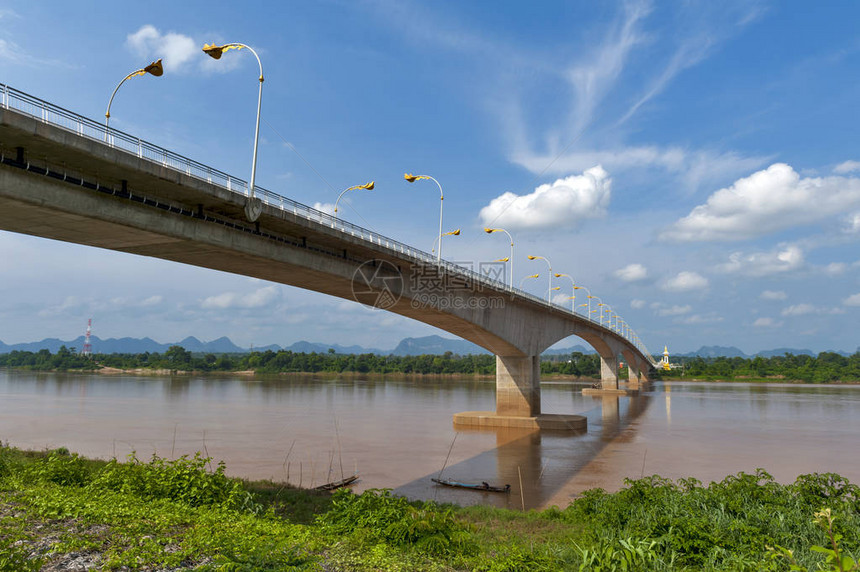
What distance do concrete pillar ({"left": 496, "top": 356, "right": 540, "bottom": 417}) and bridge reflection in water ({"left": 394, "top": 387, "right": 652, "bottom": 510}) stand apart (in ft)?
9.85

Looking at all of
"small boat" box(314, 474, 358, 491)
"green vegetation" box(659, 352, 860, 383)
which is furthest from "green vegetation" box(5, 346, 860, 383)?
"small boat" box(314, 474, 358, 491)

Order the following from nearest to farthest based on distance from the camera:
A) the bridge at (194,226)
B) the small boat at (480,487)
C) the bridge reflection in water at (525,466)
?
1. the bridge at (194,226)
2. the bridge reflection in water at (525,466)
3. the small boat at (480,487)

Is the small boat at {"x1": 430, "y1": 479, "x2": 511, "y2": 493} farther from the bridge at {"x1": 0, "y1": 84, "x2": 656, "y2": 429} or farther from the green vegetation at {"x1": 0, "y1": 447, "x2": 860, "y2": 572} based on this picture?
the bridge at {"x1": 0, "y1": 84, "x2": 656, "y2": 429}

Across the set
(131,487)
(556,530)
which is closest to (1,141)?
(131,487)

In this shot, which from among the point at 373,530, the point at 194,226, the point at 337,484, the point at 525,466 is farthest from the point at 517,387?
the point at 373,530

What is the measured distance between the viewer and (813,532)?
34.3 feet

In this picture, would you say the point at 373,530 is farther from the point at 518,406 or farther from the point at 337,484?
the point at 518,406

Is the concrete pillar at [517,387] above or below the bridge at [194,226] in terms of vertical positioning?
below

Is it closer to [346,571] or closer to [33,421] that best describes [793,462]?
[346,571]

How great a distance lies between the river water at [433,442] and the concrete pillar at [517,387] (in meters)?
3.94

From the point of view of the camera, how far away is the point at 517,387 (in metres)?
45.6

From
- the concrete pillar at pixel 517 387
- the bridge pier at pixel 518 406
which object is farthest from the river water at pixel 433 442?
the concrete pillar at pixel 517 387

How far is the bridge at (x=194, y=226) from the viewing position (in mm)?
14172

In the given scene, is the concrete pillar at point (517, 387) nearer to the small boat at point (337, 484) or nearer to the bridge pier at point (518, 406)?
the bridge pier at point (518, 406)
